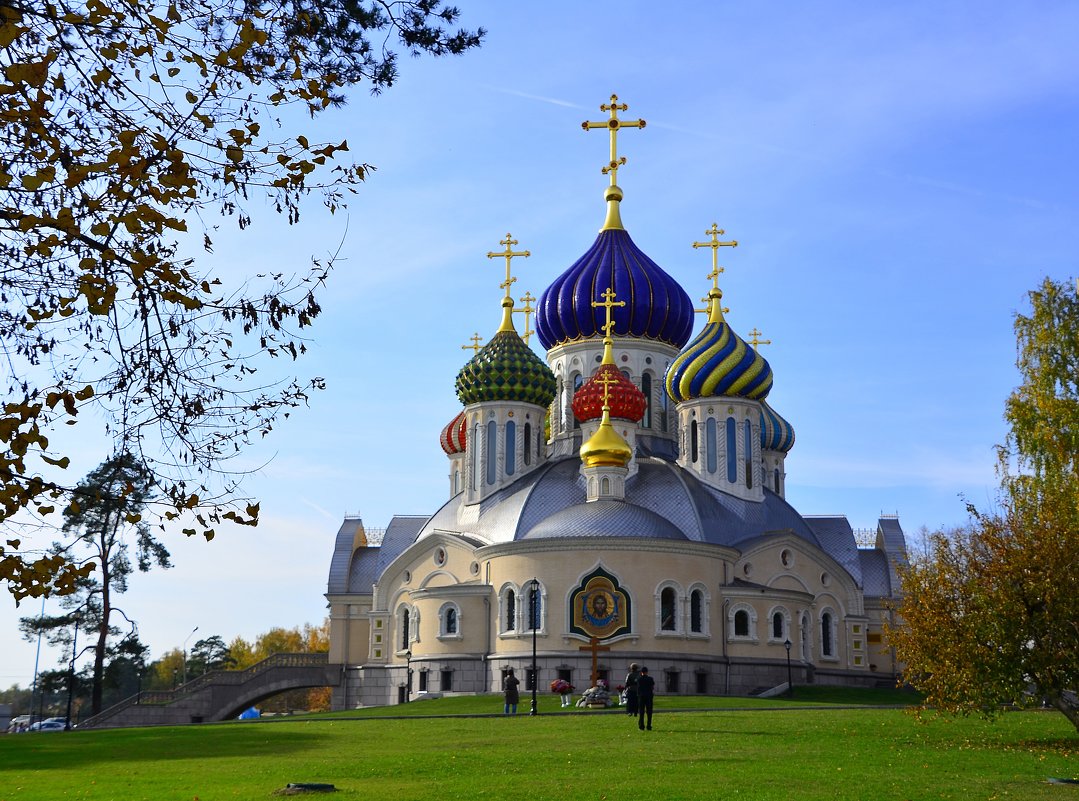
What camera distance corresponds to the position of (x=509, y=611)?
1575 inches

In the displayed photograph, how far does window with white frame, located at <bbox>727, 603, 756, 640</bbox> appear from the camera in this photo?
4047 cm

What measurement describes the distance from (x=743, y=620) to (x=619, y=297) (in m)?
13.1

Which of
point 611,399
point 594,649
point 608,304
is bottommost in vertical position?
point 594,649

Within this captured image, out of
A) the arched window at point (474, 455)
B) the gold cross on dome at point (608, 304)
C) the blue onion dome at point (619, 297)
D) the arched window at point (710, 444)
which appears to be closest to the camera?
the arched window at point (710, 444)

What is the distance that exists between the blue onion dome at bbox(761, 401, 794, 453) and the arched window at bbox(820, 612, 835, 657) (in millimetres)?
11250

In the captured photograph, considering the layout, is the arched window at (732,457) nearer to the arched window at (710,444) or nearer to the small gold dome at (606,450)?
the arched window at (710,444)

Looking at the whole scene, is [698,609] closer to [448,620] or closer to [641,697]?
[448,620]

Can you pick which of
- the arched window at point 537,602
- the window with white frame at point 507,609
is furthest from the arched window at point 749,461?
the window with white frame at point 507,609

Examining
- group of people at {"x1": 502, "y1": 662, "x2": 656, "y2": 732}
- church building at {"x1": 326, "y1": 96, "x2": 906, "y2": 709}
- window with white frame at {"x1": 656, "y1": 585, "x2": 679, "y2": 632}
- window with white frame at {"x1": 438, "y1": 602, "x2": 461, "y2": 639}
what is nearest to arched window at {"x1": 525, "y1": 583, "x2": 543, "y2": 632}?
church building at {"x1": 326, "y1": 96, "x2": 906, "y2": 709}

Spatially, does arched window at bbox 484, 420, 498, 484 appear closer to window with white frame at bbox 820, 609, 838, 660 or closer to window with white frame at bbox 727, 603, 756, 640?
window with white frame at bbox 727, 603, 756, 640

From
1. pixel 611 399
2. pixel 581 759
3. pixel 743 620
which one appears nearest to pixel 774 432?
pixel 611 399

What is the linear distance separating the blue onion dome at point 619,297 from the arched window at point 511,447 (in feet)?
15.7

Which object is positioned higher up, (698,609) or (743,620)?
(698,609)

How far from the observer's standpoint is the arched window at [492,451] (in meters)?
45.4
